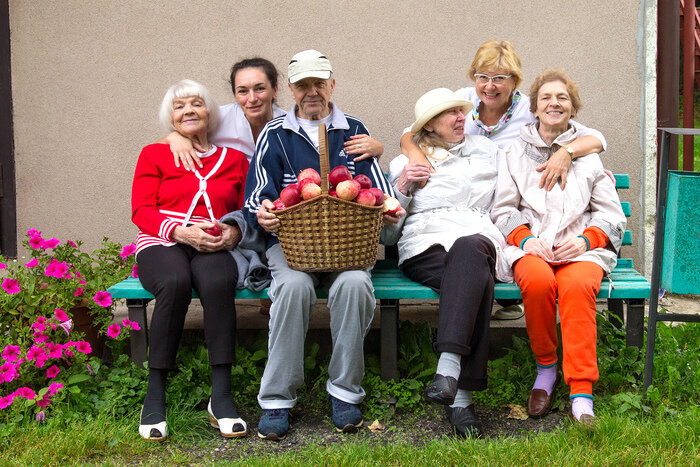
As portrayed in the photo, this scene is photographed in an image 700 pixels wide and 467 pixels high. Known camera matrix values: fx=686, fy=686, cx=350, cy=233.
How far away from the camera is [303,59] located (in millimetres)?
3283

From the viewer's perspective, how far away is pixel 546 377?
10.4 feet

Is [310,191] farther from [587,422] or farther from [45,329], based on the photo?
[587,422]

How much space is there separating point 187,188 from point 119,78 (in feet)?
5.01

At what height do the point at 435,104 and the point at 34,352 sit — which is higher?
the point at 435,104

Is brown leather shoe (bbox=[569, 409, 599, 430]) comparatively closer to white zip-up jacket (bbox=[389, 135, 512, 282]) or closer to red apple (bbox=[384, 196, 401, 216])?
white zip-up jacket (bbox=[389, 135, 512, 282])

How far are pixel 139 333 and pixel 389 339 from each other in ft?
4.00

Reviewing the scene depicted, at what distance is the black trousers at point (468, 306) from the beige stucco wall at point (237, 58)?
1.69m

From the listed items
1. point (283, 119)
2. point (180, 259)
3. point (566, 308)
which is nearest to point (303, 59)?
point (283, 119)

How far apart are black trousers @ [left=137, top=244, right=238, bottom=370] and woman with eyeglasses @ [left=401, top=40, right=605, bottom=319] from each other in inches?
46.1

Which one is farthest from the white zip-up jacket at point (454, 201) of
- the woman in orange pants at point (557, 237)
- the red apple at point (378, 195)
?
the red apple at point (378, 195)

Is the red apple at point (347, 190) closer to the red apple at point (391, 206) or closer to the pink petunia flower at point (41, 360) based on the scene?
the red apple at point (391, 206)

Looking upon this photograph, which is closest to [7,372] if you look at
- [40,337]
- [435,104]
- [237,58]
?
[40,337]

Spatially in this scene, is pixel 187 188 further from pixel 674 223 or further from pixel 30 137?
pixel 674 223

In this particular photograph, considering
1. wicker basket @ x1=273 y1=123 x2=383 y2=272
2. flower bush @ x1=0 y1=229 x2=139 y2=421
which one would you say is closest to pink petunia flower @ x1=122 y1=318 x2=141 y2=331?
flower bush @ x1=0 y1=229 x2=139 y2=421
